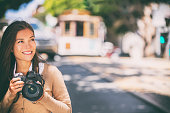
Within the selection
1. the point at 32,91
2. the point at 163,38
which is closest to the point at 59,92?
the point at 32,91

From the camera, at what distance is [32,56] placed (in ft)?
6.46

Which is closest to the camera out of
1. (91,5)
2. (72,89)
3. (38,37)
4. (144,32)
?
(91,5)

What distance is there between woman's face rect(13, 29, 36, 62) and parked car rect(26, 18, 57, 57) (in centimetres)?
998

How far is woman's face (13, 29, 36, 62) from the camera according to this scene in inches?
76.7

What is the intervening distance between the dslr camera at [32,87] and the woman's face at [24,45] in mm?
210

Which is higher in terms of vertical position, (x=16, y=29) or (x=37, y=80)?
(x=16, y=29)

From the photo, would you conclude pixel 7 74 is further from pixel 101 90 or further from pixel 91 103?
pixel 101 90

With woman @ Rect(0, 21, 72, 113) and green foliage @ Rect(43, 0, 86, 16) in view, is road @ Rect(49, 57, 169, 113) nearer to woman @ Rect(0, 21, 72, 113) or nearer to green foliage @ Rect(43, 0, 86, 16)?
green foliage @ Rect(43, 0, 86, 16)

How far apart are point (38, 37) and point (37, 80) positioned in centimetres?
1030

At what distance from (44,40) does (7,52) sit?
1030cm

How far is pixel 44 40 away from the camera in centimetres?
1217

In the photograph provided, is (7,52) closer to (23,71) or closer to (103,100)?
(23,71)

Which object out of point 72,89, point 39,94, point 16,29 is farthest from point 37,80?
→ point 72,89

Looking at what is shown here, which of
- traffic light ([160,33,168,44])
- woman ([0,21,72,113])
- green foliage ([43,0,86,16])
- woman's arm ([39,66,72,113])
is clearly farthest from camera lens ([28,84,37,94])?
traffic light ([160,33,168,44])
